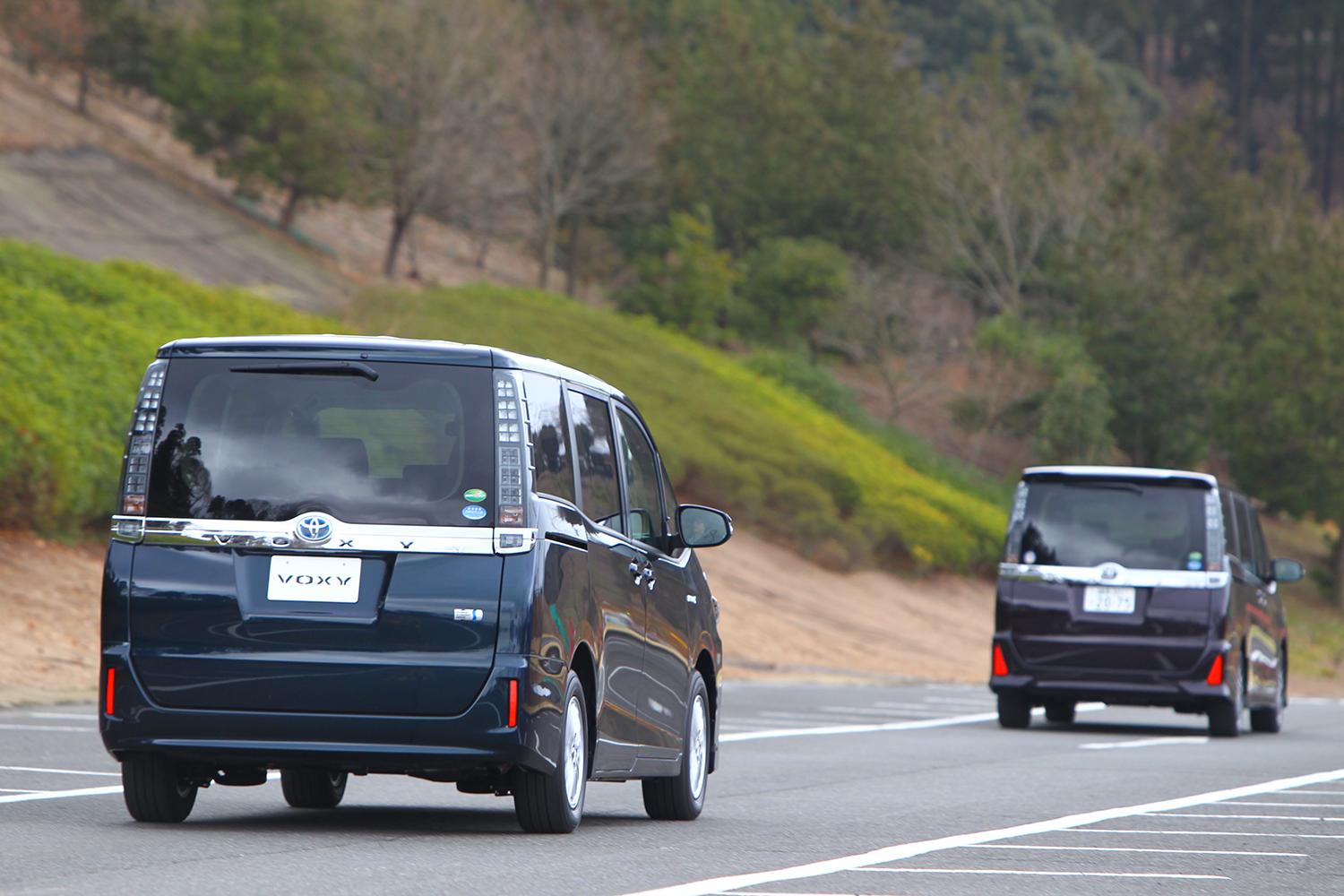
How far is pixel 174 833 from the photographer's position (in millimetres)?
8945

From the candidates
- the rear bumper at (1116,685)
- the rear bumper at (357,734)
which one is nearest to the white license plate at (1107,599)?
the rear bumper at (1116,685)

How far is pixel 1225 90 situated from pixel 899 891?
3860 inches

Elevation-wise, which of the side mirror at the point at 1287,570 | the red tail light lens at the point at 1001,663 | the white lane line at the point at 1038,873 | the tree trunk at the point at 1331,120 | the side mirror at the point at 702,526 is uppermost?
the tree trunk at the point at 1331,120

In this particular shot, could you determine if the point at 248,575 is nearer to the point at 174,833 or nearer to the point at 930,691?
the point at 174,833

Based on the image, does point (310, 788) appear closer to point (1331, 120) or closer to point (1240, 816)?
point (1240, 816)

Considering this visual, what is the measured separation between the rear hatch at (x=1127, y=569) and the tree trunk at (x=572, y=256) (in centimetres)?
4663

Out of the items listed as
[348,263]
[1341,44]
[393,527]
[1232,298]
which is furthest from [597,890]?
[1341,44]

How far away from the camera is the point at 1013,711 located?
66.0 feet

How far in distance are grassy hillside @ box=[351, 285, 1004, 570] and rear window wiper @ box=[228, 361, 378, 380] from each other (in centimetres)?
3072

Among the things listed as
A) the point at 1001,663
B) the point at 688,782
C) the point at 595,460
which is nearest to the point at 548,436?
the point at 595,460

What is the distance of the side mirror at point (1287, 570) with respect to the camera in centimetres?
2053

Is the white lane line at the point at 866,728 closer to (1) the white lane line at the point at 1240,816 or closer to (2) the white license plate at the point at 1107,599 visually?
(2) the white license plate at the point at 1107,599

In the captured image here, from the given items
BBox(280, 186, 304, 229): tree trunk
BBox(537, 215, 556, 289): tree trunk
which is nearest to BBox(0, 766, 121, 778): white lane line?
BBox(280, 186, 304, 229): tree trunk

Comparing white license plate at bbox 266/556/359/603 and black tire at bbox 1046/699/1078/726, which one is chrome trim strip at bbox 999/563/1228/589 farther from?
white license plate at bbox 266/556/359/603
